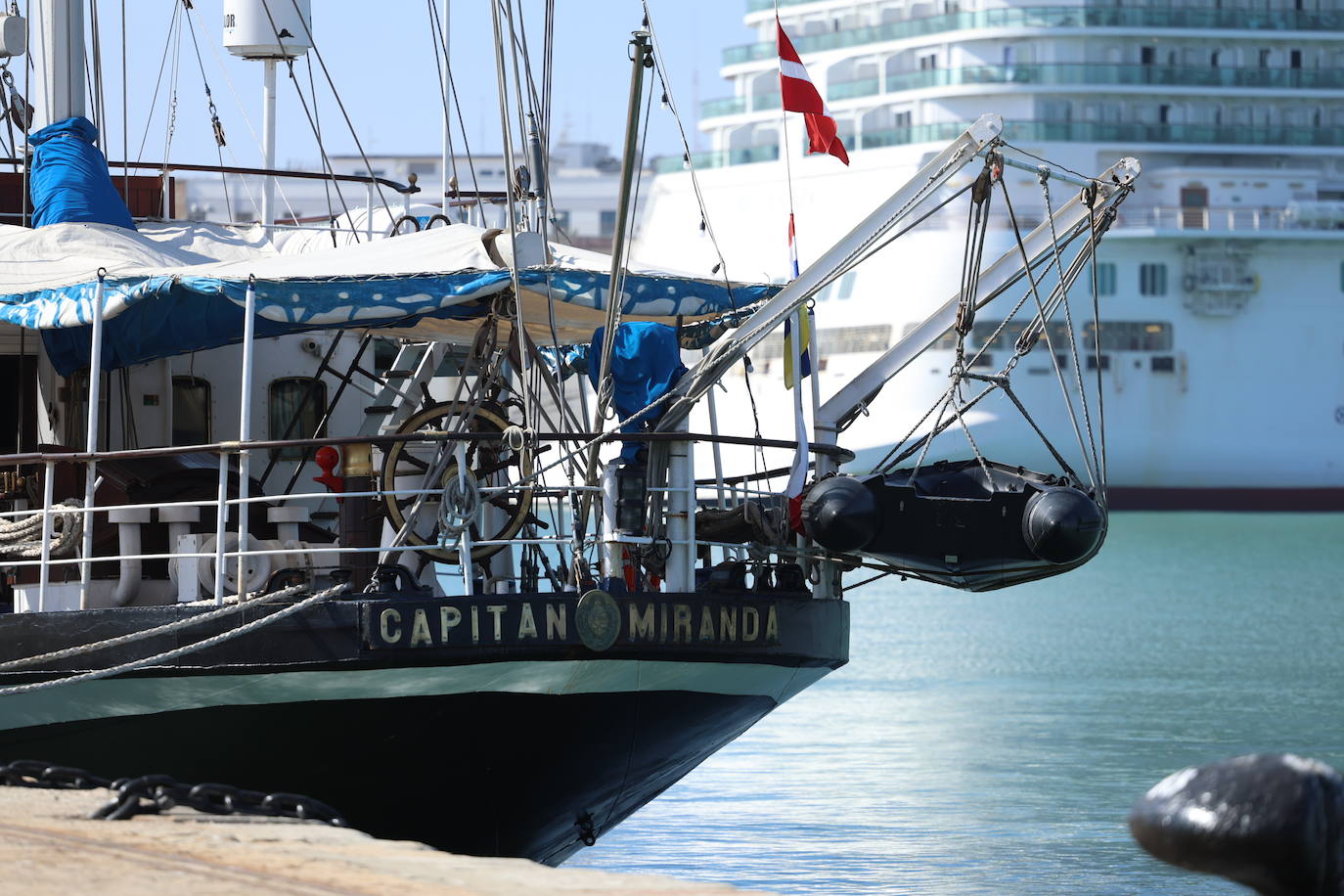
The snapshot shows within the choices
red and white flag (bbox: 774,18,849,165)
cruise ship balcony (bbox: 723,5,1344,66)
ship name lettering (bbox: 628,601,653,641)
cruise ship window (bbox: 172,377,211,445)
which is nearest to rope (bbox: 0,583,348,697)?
ship name lettering (bbox: 628,601,653,641)

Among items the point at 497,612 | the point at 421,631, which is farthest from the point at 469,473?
the point at 421,631

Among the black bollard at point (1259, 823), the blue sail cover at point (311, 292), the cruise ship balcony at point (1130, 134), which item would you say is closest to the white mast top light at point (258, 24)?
the blue sail cover at point (311, 292)

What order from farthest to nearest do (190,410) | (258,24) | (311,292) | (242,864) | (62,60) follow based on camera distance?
1. (258,24)
2. (62,60)
3. (190,410)
4. (311,292)
5. (242,864)

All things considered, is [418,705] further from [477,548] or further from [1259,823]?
[1259,823]

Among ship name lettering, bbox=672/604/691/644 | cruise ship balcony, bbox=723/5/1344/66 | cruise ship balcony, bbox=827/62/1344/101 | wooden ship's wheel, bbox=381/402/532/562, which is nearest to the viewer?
ship name lettering, bbox=672/604/691/644

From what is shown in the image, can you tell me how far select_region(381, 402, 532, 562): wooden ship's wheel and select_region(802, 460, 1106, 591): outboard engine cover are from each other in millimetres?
1493

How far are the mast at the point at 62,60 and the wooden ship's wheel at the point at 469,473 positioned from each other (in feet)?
15.6

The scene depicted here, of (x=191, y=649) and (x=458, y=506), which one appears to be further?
(x=458, y=506)

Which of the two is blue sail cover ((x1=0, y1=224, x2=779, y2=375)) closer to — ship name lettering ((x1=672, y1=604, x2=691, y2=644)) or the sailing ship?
the sailing ship

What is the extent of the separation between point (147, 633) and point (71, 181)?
15.7 feet

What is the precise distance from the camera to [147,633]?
33.6ft

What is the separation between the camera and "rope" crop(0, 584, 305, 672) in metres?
10.2

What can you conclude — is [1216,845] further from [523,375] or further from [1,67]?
[1,67]

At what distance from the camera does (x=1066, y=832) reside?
1523cm
